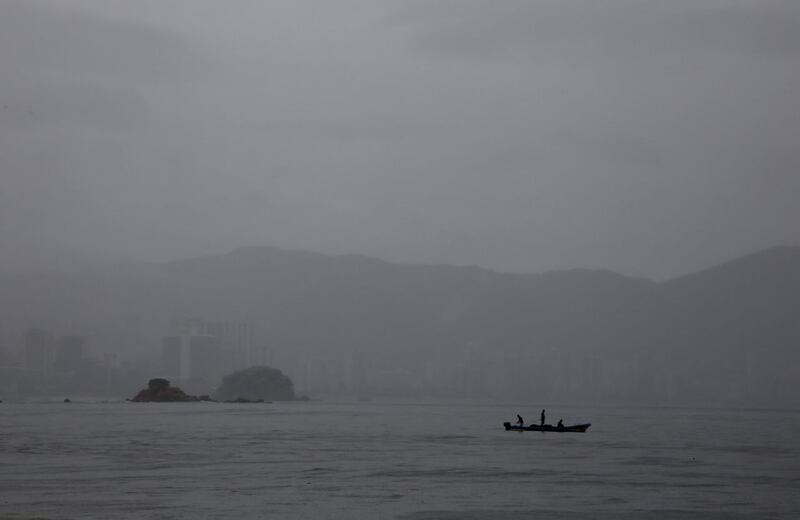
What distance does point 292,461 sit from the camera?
70.4m

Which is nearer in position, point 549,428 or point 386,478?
point 386,478

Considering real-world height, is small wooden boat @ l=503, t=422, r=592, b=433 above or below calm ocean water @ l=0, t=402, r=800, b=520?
above

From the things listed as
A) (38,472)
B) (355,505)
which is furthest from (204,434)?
(355,505)

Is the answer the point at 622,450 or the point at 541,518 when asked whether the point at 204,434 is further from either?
the point at 541,518

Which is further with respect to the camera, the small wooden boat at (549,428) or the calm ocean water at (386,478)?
the small wooden boat at (549,428)

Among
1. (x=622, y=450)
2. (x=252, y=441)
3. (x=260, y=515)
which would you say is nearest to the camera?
(x=260, y=515)

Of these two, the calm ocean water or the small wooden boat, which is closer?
the calm ocean water

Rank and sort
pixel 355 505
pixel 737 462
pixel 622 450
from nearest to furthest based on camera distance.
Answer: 1. pixel 355 505
2. pixel 737 462
3. pixel 622 450

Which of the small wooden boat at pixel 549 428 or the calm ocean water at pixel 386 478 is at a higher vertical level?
the small wooden boat at pixel 549 428

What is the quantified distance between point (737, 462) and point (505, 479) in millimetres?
25942

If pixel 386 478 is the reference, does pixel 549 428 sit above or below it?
above

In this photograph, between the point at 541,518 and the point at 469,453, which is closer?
the point at 541,518

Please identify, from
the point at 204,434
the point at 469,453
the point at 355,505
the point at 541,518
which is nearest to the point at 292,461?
the point at 469,453

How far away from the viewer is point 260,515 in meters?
41.7
